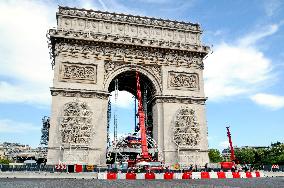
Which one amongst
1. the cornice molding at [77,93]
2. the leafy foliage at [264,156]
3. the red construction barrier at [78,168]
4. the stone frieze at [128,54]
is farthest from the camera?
the leafy foliage at [264,156]

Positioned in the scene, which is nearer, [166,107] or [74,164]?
[74,164]

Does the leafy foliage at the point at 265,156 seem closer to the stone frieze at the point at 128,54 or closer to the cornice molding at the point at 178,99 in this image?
the cornice molding at the point at 178,99

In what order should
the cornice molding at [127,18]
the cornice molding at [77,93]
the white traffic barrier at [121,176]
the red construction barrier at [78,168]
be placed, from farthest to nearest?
1. the cornice molding at [127,18]
2. the cornice molding at [77,93]
3. the red construction barrier at [78,168]
4. the white traffic barrier at [121,176]

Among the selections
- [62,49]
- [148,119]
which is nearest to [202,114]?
[148,119]

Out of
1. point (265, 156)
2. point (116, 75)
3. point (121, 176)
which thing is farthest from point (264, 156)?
point (121, 176)

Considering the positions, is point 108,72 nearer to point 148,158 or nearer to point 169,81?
point 169,81

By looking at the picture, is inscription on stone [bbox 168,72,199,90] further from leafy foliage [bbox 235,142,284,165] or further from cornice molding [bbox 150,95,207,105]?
leafy foliage [bbox 235,142,284,165]

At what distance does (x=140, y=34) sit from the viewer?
1480 inches

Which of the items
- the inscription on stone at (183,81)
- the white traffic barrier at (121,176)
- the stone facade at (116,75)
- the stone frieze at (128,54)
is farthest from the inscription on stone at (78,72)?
the white traffic barrier at (121,176)

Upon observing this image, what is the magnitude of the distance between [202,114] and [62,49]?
16613 mm

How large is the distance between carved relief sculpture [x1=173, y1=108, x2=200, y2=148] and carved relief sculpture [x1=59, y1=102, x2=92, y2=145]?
30.3 feet

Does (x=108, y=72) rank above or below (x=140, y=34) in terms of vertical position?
below

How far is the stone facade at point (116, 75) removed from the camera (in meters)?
32.7

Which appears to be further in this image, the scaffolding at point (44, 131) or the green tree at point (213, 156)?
the green tree at point (213, 156)
